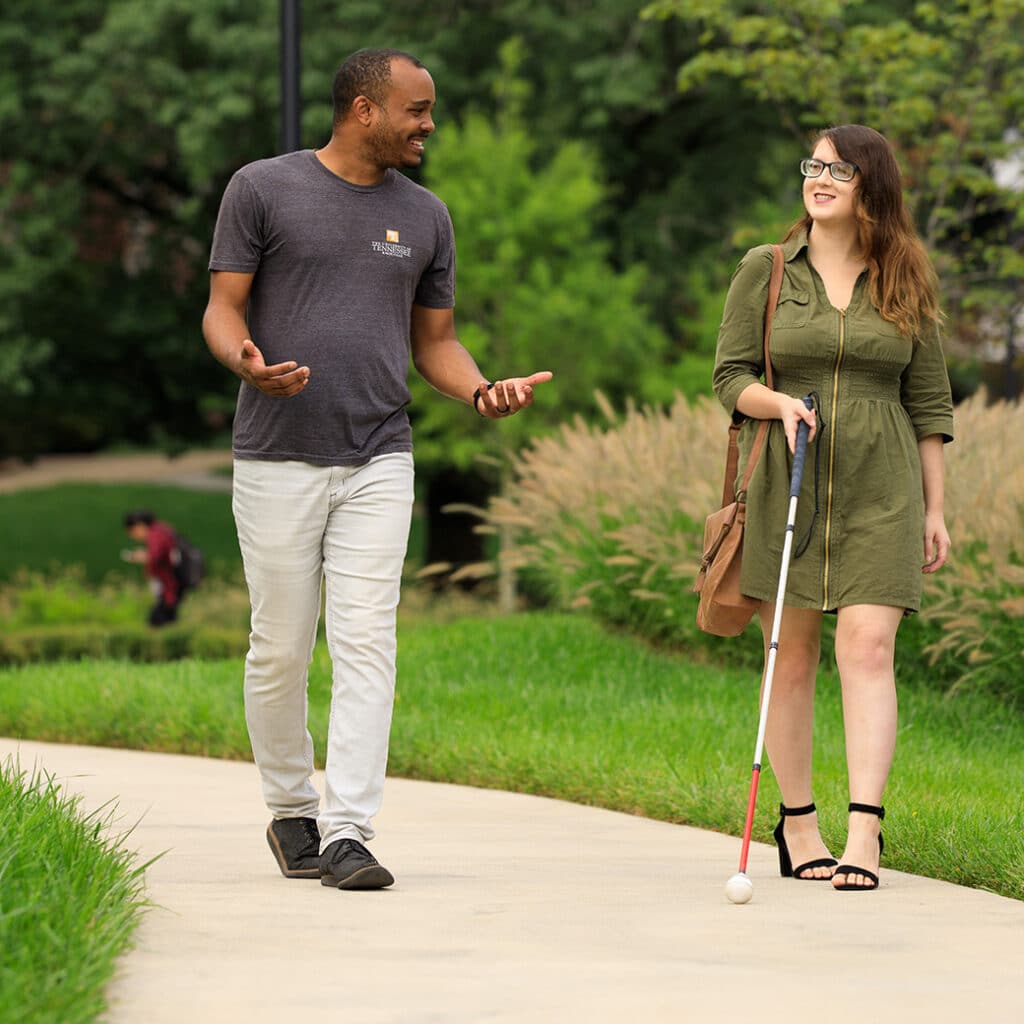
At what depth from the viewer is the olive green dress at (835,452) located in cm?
538

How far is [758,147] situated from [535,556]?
10.0 metres

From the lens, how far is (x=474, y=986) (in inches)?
153

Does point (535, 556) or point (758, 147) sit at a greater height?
point (758, 147)

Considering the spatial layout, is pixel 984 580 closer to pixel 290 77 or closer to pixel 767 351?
pixel 767 351

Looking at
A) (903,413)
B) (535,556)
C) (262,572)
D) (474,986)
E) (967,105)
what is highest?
(967,105)

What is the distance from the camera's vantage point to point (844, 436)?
214 inches

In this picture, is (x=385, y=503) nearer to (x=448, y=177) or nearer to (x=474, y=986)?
(x=474, y=986)

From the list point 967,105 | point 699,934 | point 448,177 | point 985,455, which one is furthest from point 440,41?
point 699,934

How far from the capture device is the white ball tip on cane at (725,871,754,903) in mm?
4824

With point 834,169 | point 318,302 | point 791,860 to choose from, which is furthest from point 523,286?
point 791,860

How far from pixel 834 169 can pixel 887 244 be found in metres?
0.26

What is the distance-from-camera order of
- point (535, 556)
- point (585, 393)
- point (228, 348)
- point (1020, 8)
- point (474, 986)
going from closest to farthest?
1. point (474, 986)
2. point (228, 348)
3. point (535, 556)
4. point (1020, 8)
5. point (585, 393)

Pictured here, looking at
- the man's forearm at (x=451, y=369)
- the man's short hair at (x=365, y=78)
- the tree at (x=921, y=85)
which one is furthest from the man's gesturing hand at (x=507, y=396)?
the tree at (x=921, y=85)

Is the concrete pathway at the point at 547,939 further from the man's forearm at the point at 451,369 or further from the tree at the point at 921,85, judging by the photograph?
the tree at the point at 921,85
